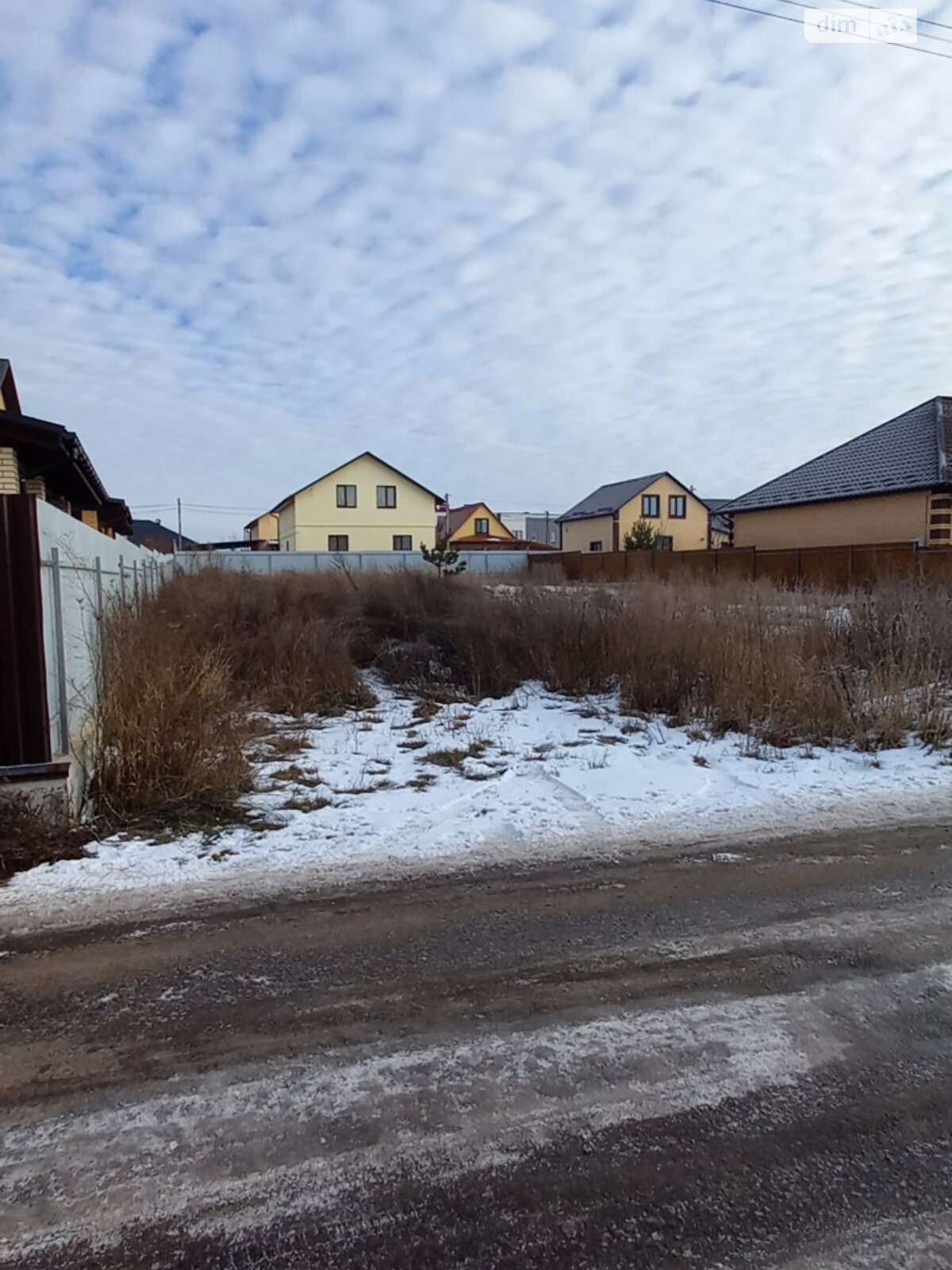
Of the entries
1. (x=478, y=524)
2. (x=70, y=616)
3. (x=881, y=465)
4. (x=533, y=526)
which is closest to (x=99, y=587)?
(x=70, y=616)

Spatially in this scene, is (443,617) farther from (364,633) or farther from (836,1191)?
(836,1191)

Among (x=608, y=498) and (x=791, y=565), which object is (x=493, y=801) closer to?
(x=791, y=565)

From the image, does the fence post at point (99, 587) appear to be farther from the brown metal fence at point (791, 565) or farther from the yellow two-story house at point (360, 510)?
the yellow two-story house at point (360, 510)

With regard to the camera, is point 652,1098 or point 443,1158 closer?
point 443,1158

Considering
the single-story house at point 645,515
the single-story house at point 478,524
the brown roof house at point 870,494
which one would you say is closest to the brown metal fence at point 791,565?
the brown roof house at point 870,494

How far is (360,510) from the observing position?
156 ft

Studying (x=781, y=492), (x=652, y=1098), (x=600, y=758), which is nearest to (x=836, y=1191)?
(x=652, y=1098)

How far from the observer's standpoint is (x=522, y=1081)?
245cm

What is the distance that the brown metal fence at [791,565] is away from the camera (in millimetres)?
16422

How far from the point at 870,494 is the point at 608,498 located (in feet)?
91.8

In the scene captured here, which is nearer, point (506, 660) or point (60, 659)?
point (60, 659)

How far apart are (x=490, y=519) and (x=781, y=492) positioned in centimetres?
3448

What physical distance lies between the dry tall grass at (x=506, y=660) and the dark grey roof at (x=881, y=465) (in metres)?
14.1

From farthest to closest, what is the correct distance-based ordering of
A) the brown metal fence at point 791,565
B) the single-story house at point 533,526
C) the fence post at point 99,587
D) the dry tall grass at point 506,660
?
the single-story house at point 533,526 < the brown metal fence at point 791,565 < the fence post at point 99,587 < the dry tall grass at point 506,660
